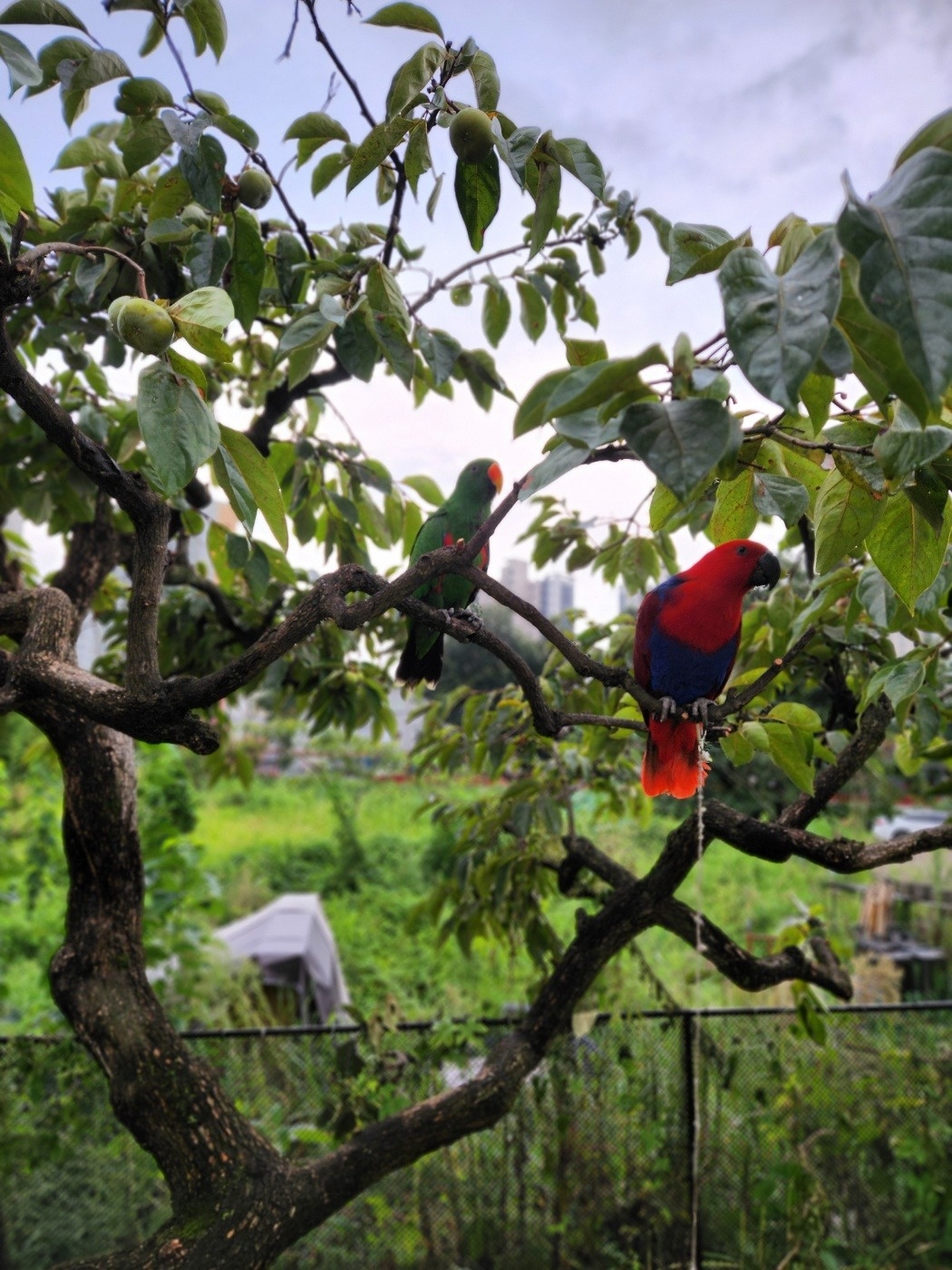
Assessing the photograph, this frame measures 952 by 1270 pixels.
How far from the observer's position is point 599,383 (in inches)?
17.7

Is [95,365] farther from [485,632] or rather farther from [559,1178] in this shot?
[559,1178]

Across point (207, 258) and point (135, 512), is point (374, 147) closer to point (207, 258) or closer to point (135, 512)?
point (207, 258)

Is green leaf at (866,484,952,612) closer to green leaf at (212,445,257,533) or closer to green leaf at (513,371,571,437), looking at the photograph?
green leaf at (513,371,571,437)

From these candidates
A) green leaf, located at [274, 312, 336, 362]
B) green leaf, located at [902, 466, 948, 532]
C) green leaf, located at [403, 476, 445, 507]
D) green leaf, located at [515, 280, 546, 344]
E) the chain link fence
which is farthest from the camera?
the chain link fence

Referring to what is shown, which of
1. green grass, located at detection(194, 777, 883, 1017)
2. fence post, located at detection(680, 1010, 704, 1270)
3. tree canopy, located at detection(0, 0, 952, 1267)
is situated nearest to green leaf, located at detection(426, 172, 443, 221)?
tree canopy, located at detection(0, 0, 952, 1267)

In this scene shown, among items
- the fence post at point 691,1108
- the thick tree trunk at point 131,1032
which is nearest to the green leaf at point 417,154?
the thick tree trunk at point 131,1032

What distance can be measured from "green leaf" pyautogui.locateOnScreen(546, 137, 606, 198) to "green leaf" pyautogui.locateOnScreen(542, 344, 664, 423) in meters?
0.33

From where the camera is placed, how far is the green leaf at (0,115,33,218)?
1.91 ft

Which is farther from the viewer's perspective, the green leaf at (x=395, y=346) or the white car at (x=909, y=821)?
the white car at (x=909, y=821)

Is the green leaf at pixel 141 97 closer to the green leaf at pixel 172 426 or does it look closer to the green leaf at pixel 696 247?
the green leaf at pixel 172 426

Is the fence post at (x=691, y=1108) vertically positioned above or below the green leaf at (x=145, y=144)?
below

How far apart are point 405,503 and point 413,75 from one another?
87 centimetres

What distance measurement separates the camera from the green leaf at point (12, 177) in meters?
0.58

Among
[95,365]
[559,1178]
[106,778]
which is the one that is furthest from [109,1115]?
[95,365]
